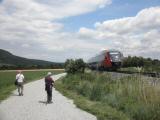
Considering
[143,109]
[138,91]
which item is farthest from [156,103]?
[138,91]

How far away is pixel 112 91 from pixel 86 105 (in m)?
2.91

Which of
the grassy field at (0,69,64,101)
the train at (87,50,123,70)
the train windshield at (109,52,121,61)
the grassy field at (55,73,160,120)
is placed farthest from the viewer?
the train windshield at (109,52,121,61)

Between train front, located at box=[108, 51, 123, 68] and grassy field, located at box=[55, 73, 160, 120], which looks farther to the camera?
train front, located at box=[108, 51, 123, 68]

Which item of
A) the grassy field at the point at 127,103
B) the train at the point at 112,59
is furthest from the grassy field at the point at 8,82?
the train at the point at 112,59

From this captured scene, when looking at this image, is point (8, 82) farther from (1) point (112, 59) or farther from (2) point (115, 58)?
(2) point (115, 58)

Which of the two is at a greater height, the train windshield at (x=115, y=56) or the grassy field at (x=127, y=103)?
the train windshield at (x=115, y=56)

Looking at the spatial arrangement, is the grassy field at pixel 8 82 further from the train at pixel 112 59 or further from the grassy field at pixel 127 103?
the train at pixel 112 59

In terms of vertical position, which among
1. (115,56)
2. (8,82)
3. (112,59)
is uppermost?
(115,56)

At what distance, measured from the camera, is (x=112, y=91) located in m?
21.3

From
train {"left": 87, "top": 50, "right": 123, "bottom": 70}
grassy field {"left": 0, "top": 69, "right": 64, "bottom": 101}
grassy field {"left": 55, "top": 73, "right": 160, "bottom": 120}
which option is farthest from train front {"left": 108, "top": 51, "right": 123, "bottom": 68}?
grassy field {"left": 55, "top": 73, "right": 160, "bottom": 120}

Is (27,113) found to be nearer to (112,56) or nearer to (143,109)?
(143,109)

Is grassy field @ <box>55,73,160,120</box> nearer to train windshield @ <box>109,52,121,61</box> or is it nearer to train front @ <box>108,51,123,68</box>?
train front @ <box>108,51,123,68</box>

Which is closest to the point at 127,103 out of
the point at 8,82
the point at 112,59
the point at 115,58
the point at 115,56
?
the point at 112,59

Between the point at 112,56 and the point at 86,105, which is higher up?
the point at 112,56
